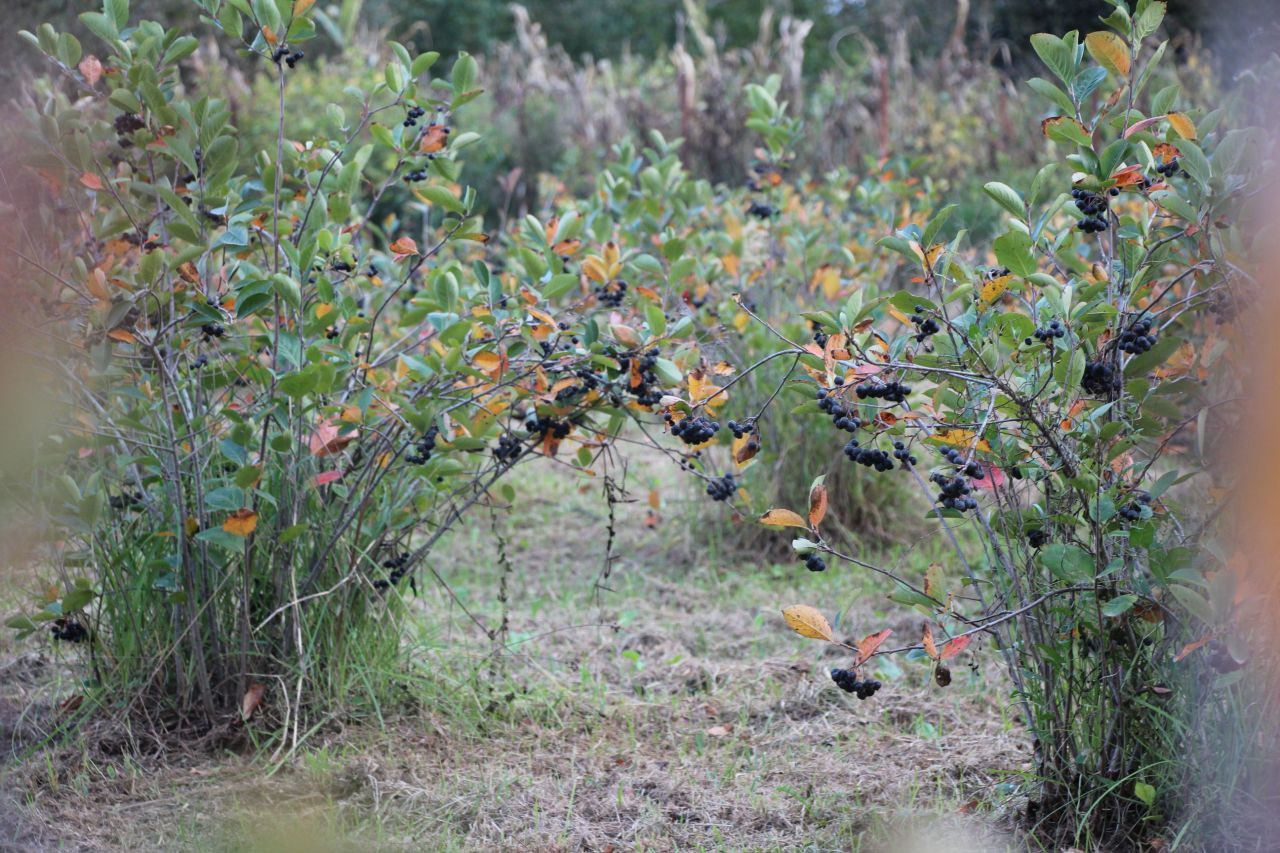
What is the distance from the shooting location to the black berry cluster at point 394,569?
8.78 feet

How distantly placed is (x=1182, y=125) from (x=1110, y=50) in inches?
7.3

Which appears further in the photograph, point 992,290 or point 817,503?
point 817,503

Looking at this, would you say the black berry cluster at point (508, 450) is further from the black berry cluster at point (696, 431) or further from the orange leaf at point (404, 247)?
the black berry cluster at point (696, 431)

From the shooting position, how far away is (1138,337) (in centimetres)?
177

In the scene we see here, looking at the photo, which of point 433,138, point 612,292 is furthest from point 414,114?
point 612,292

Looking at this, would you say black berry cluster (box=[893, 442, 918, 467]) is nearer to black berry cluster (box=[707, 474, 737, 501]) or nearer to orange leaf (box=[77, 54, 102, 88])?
black berry cluster (box=[707, 474, 737, 501])

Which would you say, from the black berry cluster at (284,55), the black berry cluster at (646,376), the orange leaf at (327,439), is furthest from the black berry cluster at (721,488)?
the black berry cluster at (284,55)

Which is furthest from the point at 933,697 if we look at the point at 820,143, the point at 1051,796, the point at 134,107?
the point at 820,143

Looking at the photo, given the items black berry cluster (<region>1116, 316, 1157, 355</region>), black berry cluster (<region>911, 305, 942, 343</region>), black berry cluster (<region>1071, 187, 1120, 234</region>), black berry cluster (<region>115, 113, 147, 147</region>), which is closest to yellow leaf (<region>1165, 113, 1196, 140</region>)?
black berry cluster (<region>1071, 187, 1120, 234</region>)

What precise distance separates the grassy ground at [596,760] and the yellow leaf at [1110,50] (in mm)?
911

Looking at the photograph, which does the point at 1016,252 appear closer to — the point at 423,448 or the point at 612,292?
the point at 612,292

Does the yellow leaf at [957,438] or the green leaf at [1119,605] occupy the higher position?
the yellow leaf at [957,438]

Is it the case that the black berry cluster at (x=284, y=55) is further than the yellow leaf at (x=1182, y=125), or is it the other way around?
the black berry cluster at (x=284, y=55)

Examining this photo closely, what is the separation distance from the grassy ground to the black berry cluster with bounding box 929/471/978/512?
0.72 feet
